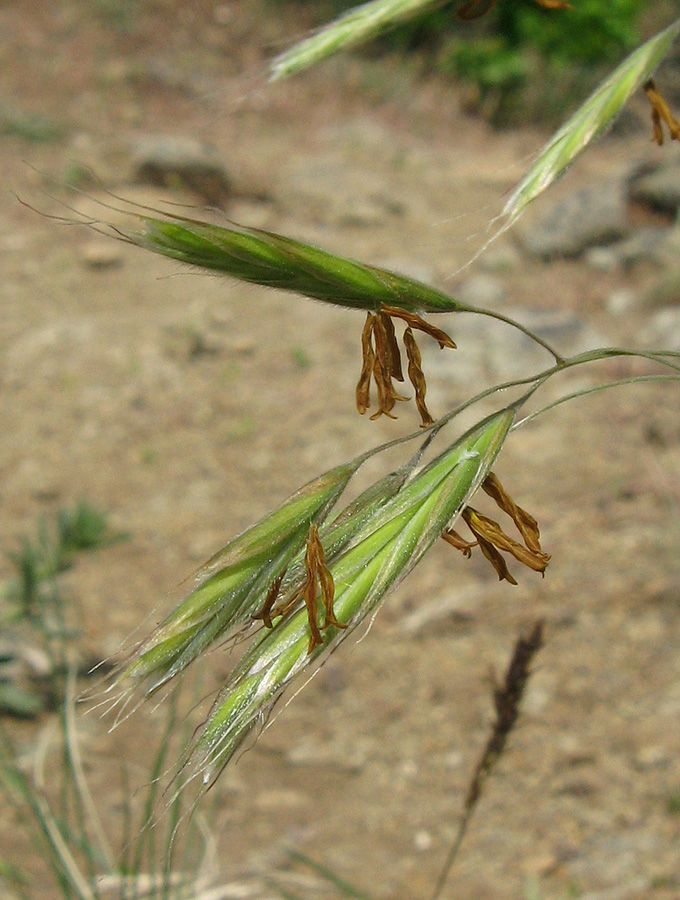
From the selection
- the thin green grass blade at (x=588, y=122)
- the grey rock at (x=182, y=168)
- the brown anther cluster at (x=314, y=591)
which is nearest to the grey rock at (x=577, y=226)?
the grey rock at (x=182, y=168)

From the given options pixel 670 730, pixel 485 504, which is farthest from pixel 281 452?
pixel 670 730

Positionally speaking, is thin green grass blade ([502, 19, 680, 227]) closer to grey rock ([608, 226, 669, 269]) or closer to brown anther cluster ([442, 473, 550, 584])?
brown anther cluster ([442, 473, 550, 584])

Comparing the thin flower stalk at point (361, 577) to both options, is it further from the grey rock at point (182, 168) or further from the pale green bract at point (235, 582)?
the grey rock at point (182, 168)

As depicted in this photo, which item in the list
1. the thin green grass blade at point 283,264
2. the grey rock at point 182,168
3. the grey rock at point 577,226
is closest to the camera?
the thin green grass blade at point 283,264

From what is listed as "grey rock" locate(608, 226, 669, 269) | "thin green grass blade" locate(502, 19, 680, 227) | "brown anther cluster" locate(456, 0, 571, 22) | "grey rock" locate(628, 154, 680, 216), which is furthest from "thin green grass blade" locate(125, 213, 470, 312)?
"grey rock" locate(628, 154, 680, 216)

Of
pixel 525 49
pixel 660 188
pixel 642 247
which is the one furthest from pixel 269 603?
pixel 525 49
